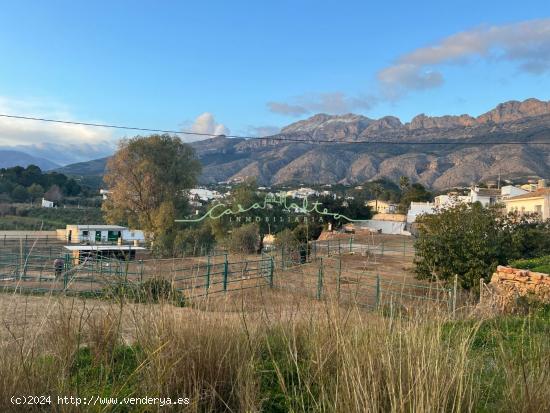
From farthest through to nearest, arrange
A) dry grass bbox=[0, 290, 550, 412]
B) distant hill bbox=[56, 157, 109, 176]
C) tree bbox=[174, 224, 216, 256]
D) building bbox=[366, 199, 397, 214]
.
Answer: distant hill bbox=[56, 157, 109, 176] → building bbox=[366, 199, 397, 214] → tree bbox=[174, 224, 216, 256] → dry grass bbox=[0, 290, 550, 412]

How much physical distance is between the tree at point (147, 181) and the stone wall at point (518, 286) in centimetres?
2843

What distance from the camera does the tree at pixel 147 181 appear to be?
37.9m

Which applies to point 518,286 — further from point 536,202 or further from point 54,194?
point 54,194

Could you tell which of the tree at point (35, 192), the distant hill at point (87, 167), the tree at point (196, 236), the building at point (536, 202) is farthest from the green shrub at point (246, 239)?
the distant hill at point (87, 167)

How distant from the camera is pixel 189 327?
3.17 m

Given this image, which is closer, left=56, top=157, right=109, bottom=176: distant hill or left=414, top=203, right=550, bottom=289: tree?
left=414, top=203, right=550, bottom=289: tree

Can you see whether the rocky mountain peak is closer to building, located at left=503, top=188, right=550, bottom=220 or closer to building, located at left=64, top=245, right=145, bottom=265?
building, located at left=503, top=188, right=550, bottom=220

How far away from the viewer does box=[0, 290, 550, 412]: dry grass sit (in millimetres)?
2201

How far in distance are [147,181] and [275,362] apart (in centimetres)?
3743

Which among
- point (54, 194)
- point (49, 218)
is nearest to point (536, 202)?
point (49, 218)

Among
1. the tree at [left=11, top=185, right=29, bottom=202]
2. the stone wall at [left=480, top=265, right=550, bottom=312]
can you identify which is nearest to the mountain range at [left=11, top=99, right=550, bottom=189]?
the tree at [left=11, top=185, right=29, bottom=202]

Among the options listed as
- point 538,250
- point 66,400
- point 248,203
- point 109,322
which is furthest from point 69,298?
point 248,203

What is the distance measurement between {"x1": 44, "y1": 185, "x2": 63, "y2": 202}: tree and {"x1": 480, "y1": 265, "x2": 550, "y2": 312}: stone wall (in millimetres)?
52580

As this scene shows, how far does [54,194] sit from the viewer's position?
5516cm
